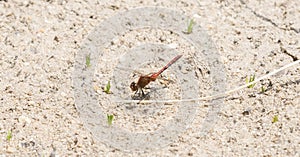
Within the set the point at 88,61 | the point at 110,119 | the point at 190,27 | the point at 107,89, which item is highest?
the point at 190,27

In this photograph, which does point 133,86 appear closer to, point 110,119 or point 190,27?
point 110,119

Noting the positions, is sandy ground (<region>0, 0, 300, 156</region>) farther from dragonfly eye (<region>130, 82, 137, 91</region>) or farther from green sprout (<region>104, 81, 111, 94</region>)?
dragonfly eye (<region>130, 82, 137, 91</region>)

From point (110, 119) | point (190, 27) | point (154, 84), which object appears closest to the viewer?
point (110, 119)

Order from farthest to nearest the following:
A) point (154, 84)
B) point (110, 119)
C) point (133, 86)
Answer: point (154, 84)
point (133, 86)
point (110, 119)

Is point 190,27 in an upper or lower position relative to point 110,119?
upper

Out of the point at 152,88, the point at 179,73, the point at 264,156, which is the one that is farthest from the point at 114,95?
the point at 264,156

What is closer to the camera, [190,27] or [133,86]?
[133,86]

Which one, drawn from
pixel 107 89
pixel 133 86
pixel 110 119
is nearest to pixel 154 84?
pixel 133 86

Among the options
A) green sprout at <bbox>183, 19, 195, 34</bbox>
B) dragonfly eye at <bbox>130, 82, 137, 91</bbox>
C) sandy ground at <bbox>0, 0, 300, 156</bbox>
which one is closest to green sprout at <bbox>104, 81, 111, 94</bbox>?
sandy ground at <bbox>0, 0, 300, 156</bbox>
